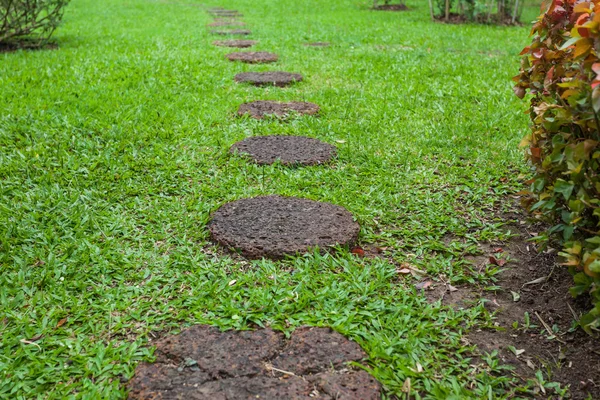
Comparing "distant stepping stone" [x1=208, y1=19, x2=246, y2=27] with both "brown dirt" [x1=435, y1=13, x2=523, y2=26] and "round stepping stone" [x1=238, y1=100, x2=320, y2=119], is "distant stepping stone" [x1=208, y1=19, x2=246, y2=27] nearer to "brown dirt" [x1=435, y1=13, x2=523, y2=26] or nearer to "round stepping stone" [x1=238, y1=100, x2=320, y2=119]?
"brown dirt" [x1=435, y1=13, x2=523, y2=26]

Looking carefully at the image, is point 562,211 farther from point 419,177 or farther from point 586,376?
point 419,177

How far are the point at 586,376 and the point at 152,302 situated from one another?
1.44m

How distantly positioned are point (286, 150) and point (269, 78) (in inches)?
75.8

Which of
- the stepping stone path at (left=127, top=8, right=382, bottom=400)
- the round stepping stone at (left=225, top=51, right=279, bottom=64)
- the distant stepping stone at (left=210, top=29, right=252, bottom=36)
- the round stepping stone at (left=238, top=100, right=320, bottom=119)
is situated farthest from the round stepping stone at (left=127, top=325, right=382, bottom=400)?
the distant stepping stone at (left=210, top=29, right=252, bottom=36)

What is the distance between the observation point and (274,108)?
4176 mm

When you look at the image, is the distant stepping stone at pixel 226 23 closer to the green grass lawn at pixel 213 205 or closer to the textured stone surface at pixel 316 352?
the green grass lawn at pixel 213 205

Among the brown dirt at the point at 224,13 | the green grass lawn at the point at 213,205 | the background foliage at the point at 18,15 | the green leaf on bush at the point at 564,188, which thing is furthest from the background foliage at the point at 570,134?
the brown dirt at the point at 224,13

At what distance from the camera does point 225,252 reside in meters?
2.29

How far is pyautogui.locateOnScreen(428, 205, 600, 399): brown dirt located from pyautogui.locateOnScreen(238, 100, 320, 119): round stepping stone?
82.5 inches

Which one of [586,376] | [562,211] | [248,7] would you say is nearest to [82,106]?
[562,211]

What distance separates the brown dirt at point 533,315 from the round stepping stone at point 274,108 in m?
2.10

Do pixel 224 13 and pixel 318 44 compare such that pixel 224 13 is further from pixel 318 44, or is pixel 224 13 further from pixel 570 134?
pixel 570 134

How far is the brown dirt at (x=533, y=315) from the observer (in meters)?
1.67

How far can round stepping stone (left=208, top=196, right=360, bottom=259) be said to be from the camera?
7.43 feet
